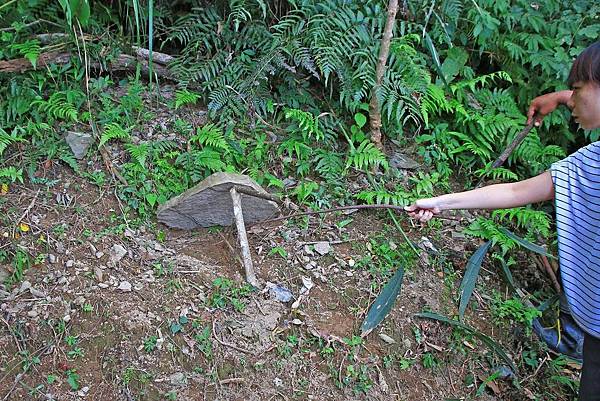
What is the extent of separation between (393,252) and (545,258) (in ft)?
3.66

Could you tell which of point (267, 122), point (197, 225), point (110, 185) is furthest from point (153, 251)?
point (267, 122)

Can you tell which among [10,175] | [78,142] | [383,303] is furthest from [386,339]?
[10,175]

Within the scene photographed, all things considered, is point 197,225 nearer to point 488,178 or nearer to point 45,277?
point 45,277

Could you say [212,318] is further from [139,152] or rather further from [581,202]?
[581,202]

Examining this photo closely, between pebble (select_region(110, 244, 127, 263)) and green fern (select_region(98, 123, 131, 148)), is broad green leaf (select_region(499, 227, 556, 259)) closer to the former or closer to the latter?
pebble (select_region(110, 244, 127, 263))

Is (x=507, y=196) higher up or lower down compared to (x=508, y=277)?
higher up

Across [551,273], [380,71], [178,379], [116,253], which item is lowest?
[551,273]

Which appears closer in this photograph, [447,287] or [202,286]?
[202,286]

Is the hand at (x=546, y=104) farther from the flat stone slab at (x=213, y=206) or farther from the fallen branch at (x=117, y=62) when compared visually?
the fallen branch at (x=117, y=62)

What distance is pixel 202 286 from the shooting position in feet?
10.1

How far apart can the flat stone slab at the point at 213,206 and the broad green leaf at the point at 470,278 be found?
1.22m

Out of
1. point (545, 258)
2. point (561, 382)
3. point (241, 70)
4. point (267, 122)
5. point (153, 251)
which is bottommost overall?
point (561, 382)

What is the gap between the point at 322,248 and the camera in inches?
136

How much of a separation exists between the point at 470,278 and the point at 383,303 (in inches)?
24.0
